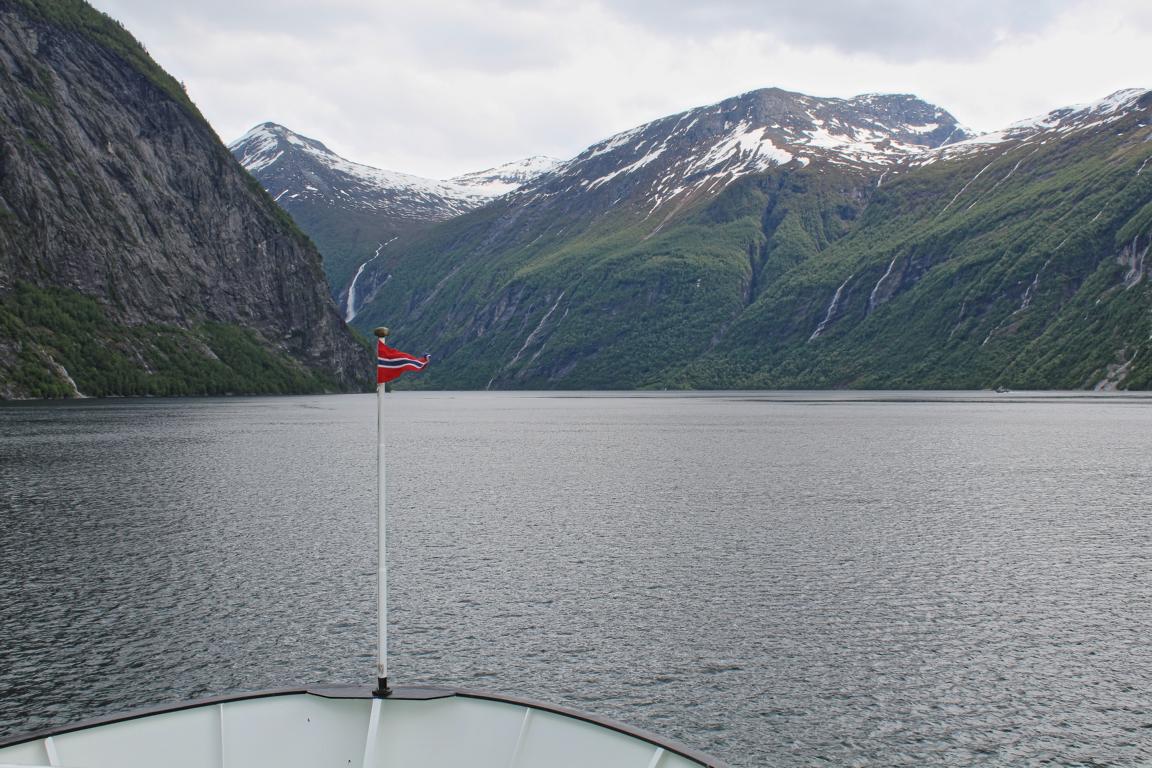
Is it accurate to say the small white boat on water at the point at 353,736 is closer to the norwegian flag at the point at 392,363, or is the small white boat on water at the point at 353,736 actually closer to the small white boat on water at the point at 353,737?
the small white boat on water at the point at 353,737

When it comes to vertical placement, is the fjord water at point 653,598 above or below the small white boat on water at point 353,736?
below

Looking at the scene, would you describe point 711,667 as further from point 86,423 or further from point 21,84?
point 21,84

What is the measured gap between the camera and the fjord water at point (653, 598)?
55.1ft

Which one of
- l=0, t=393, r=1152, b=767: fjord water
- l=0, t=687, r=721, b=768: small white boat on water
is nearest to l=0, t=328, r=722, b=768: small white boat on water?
l=0, t=687, r=721, b=768: small white boat on water

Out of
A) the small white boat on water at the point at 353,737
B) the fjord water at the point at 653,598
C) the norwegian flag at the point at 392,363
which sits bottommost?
the fjord water at the point at 653,598

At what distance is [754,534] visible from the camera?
34.5 metres

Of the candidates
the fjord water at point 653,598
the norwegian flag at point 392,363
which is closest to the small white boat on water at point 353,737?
the fjord water at point 653,598

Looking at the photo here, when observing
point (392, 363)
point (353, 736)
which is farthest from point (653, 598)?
point (353, 736)

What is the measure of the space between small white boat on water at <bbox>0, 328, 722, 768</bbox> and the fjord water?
317 centimetres

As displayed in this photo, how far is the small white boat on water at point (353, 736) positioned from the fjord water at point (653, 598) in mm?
3167

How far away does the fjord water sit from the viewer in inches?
661

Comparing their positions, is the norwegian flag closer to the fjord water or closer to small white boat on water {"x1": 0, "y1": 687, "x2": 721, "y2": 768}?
Answer: small white boat on water {"x1": 0, "y1": 687, "x2": 721, "y2": 768}

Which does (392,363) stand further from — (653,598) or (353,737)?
(653,598)

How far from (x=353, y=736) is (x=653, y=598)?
12.3 meters
